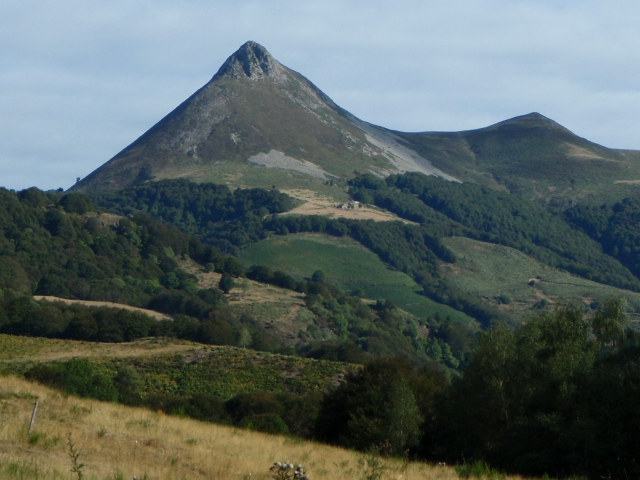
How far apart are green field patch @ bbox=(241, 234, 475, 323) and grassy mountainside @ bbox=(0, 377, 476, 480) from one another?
108863mm

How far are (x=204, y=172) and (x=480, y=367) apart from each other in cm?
17177

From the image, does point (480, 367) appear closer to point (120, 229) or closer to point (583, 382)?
point (583, 382)

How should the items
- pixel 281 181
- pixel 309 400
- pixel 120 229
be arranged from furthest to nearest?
pixel 281 181, pixel 120 229, pixel 309 400

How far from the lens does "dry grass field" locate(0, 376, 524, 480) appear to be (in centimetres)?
966

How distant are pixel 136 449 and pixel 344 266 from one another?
127918 mm

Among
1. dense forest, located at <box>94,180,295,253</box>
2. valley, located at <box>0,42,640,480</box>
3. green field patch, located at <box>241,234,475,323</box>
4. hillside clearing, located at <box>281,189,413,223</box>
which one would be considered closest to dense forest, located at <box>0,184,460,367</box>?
valley, located at <box>0,42,640,480</box>

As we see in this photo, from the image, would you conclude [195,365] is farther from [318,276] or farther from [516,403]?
[318,276]

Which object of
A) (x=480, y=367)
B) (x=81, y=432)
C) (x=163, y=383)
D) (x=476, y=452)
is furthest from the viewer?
(x=163, y=383)

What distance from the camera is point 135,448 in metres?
11.3

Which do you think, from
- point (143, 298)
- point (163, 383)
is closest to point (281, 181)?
point (143, 298)

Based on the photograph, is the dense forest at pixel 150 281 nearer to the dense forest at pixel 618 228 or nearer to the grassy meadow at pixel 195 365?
the grassy meadow at pixel 195 365

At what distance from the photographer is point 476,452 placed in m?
20.7

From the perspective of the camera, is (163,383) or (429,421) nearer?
(429,421)

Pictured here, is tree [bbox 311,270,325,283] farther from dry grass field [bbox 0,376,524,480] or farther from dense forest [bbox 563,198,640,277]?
dry grass field [bbox 0,376,524,480]
